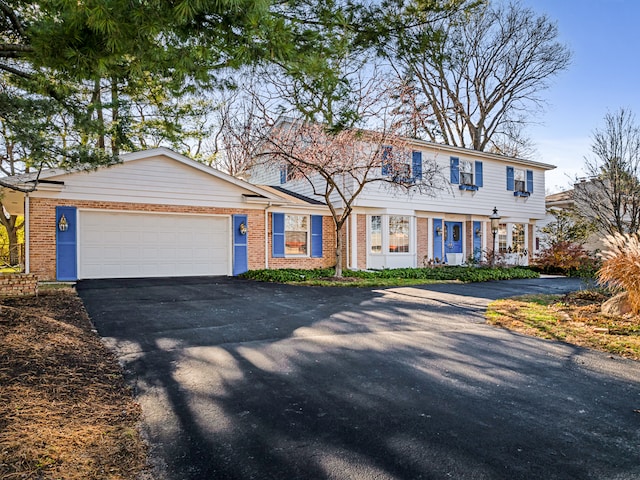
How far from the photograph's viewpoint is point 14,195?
12156 millimetres

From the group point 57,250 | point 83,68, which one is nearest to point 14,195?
point 57,250

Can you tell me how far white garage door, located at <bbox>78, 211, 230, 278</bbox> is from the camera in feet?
40.7

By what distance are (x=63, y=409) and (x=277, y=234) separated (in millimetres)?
12439

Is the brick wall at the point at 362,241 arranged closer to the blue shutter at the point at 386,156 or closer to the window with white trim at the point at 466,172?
the blue shutter at the point at 386,156

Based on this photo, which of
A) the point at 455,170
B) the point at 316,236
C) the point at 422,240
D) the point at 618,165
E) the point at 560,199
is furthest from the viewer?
the point at 560,199

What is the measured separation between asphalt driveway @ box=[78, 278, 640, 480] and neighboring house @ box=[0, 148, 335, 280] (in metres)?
6.31

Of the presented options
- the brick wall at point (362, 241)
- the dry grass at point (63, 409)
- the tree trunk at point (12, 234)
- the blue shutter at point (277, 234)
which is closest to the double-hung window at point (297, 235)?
the blue shutter at point (277, 234)

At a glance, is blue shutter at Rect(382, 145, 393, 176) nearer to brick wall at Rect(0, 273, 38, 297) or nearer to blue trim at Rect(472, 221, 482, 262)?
blue trim at Rect(472, 221, 482, 262)

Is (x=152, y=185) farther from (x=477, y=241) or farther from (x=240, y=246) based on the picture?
(x=477, y=241)

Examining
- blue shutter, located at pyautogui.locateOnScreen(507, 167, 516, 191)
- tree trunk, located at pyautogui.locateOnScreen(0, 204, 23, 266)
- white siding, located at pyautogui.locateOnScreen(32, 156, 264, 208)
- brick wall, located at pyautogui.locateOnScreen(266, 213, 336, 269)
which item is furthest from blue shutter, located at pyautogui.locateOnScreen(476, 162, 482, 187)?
tree trunk, located at pyautogui.locateOnScreen(0, 204, 23, 266)

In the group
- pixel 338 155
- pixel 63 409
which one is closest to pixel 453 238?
pixel 338 155

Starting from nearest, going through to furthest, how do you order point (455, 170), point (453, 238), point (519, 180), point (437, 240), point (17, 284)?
1. point (17, 284)
2. point (455, 170)
3. point (437, 240)
4. point (453, 238)
5. point (519, 180)

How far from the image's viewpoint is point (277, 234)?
15445mm

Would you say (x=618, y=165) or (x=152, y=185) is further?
(x=152, y=185)
